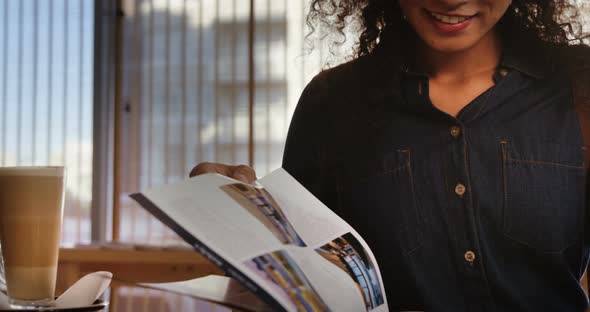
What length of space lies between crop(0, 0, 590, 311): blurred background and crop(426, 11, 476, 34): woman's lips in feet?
8.89

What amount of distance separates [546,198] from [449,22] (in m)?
0.26

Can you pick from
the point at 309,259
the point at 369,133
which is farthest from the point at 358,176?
the point at 309,259

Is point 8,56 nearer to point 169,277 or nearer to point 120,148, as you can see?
point 120,148

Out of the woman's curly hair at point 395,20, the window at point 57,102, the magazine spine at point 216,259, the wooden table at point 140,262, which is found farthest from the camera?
the window at point 57,102

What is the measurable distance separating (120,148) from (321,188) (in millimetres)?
2877

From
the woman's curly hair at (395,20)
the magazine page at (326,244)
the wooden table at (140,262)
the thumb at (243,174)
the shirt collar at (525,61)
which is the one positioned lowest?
the wooden table at (140,262)

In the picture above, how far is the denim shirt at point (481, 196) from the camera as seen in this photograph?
2.96ft

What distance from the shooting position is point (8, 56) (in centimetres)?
384

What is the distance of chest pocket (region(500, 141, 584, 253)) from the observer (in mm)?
907

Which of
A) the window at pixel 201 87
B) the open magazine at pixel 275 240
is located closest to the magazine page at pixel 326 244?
the open magazine at pixel 275 240

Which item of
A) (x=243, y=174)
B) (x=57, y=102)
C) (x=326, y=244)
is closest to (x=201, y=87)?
(x=57, y=102)

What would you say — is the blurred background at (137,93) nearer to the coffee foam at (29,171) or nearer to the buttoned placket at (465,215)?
the buttoned placket at (465,215)

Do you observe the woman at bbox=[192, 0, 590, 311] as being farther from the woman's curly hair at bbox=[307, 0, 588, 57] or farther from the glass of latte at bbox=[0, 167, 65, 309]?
the glass of latte at bbox=[0, 167, 65, 309]

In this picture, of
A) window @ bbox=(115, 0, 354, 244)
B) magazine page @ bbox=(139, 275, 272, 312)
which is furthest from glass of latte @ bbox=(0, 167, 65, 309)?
window @ bbox=(115, 0, 354, 244)
